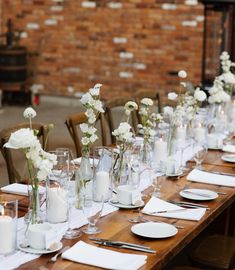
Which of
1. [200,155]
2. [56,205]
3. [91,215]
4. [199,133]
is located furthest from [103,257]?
[199,133]

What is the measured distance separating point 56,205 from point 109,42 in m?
7.51

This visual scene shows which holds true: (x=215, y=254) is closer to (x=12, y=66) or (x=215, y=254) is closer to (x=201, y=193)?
(x=201, y=193)

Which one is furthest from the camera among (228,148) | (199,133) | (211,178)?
(228,148)

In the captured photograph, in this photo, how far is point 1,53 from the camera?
9797 mm

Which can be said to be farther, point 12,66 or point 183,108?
point 12,66

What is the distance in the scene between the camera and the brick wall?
9539 mm

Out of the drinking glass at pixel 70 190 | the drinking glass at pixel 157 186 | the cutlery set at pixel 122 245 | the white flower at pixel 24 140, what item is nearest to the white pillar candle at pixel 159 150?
the drinking glass at pixel 157 186

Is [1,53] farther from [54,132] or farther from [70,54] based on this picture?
[54,132]

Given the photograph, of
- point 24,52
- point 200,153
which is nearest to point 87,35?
point 24,52

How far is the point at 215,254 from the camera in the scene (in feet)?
11.2

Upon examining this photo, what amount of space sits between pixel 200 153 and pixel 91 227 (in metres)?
1.19

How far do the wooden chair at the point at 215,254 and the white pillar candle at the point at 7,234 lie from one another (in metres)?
1.30

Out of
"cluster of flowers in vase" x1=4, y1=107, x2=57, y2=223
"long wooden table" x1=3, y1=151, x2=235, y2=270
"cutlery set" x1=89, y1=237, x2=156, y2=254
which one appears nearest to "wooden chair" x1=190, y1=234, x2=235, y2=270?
"long wooden table" x1=3, y1=151, x2=235, y2=270

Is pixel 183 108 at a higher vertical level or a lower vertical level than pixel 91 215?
higher
